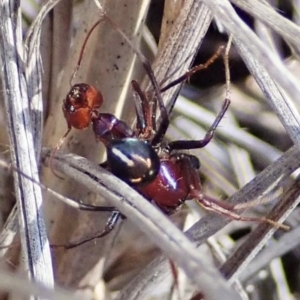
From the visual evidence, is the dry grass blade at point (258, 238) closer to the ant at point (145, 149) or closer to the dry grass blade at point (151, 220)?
the ant at point (145, 149)

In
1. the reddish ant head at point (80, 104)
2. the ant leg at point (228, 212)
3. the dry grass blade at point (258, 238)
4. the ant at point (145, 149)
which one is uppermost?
the reddish ant head at point (80, 104)

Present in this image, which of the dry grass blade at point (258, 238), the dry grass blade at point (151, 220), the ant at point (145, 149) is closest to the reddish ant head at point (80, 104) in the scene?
the ant at point (145, 149)

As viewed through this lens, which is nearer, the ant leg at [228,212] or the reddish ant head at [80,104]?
the ant leg at [228,212]

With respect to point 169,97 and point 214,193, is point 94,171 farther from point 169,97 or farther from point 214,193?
point 214,193

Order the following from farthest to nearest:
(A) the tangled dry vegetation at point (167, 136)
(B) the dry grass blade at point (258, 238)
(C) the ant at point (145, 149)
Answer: (C) the ant at point (145, 149)
(B) the dry grass blade at point (258, 238)
(A) the tangled dry vegetation at point (167, 136)

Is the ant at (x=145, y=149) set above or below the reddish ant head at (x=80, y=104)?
below

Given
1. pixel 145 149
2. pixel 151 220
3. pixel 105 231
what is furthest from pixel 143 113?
pixel 151 220

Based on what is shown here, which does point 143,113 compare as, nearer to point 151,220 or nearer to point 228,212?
point 228,212

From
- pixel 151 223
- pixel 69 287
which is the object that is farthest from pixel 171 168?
pixel 151 223

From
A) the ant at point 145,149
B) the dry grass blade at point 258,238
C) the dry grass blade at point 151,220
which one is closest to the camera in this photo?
the dry grass blade at point 151,220
